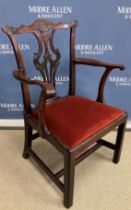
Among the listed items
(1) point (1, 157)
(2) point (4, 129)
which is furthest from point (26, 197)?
(2) point (4, 129)

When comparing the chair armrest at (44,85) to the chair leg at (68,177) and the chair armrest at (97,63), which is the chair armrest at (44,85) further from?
the chair armrest at (97,63)

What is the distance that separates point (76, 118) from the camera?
3.75 feet

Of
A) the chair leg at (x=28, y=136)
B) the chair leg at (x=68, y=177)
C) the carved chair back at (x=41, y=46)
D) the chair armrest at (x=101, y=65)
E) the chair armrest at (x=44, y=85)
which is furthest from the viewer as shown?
the chair leg at (x=28, y=136)

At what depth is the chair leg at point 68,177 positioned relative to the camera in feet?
3.29

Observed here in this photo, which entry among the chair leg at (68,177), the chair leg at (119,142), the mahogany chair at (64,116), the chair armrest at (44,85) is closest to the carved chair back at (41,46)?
the mahogany chair at (64,116)

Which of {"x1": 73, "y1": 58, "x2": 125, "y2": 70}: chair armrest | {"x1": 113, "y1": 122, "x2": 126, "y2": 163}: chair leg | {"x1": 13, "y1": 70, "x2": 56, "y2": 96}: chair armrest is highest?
{"x1": 73, "y1": 58, "x2": 125, "y2": 70}: chair armrest

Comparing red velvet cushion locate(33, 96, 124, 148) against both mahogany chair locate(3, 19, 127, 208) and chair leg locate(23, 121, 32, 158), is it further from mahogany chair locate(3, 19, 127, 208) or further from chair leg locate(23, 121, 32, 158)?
chair leg locate(23, 121, 32, 158)

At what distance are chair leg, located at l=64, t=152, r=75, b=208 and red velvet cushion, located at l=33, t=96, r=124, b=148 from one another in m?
0.07

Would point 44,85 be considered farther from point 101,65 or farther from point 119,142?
point 119,142

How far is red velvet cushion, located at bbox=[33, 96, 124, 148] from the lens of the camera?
3.41ft

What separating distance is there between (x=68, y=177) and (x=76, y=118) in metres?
0.31

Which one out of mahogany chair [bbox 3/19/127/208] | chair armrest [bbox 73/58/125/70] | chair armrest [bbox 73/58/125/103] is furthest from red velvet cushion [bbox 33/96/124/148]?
chair armrest [bbox 73/58/125/70]

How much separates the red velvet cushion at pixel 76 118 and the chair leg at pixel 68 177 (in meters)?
0.07

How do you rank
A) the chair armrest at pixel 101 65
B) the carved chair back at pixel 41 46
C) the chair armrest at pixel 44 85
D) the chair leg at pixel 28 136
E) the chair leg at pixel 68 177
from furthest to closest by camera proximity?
the chair leg at pixel 28 136 < the chair armrest at pixel 101 65 < the carved chair back at pixel 41 46 < the chair leg at pixel 68 177 < the chair armrest at pixel 44 85
